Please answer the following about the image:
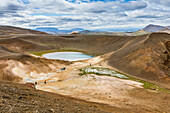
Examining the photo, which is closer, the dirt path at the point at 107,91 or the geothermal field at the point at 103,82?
the geothermal field at the point at 103,82

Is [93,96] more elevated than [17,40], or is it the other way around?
[17,40]

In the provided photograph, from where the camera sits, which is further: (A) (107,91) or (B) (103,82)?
(B) (103,82)

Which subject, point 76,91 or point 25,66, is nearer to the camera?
point 76,91

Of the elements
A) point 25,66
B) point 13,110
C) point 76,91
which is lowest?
point 76,91

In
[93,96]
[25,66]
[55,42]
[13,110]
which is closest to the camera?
[13,110]

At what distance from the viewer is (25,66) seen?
34.0 meters

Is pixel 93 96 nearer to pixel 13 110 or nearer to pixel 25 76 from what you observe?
pixel 13 110

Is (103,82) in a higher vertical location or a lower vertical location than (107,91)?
higher

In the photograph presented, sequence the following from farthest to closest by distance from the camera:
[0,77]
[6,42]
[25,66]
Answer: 1. [6,42]
2. [25,66]
3. [0,77]

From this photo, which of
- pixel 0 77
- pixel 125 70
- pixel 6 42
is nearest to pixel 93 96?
pixel 125 70

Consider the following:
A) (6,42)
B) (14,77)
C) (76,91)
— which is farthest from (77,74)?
(6,42)

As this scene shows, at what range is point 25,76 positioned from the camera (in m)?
30.6

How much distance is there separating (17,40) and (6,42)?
586 cm

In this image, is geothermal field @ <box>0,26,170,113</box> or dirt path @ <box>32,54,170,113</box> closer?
geothermal field @ <box>0,26,170,113</box>
